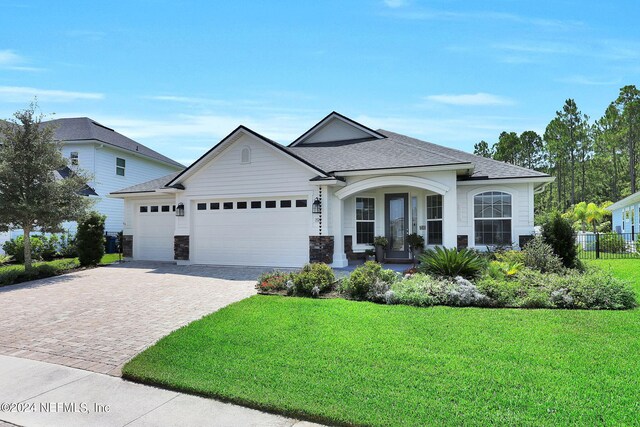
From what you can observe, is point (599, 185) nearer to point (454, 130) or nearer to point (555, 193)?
point (555, 193)

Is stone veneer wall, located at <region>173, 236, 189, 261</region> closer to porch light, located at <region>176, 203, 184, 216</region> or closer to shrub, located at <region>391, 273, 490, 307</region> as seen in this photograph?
porch light, located at <region>176, 203, 184, 216</region>

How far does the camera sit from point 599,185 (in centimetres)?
4253

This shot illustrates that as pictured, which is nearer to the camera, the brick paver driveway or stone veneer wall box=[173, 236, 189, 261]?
the brick paver driveway

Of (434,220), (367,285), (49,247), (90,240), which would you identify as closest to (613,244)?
(434,220)

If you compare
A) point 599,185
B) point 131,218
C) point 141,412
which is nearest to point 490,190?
point 141,412

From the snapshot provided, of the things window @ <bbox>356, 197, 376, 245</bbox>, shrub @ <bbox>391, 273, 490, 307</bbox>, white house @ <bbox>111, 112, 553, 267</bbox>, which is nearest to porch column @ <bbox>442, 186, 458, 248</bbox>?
white house @ <bbox>111, 112, 553, 267</bbox>

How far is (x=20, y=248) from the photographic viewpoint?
16.9 m

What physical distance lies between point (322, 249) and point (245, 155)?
4667mm

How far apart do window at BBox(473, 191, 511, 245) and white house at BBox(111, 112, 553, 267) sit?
0.03 metres

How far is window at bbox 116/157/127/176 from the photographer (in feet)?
79.9

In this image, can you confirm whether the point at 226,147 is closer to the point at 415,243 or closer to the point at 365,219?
the point at 365,219

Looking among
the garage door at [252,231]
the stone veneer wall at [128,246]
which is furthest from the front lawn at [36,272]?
the garage door at [252,231]

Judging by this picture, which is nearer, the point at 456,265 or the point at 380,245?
the point at 456,265

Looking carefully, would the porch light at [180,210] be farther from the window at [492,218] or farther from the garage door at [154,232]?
the window at [492,218]
